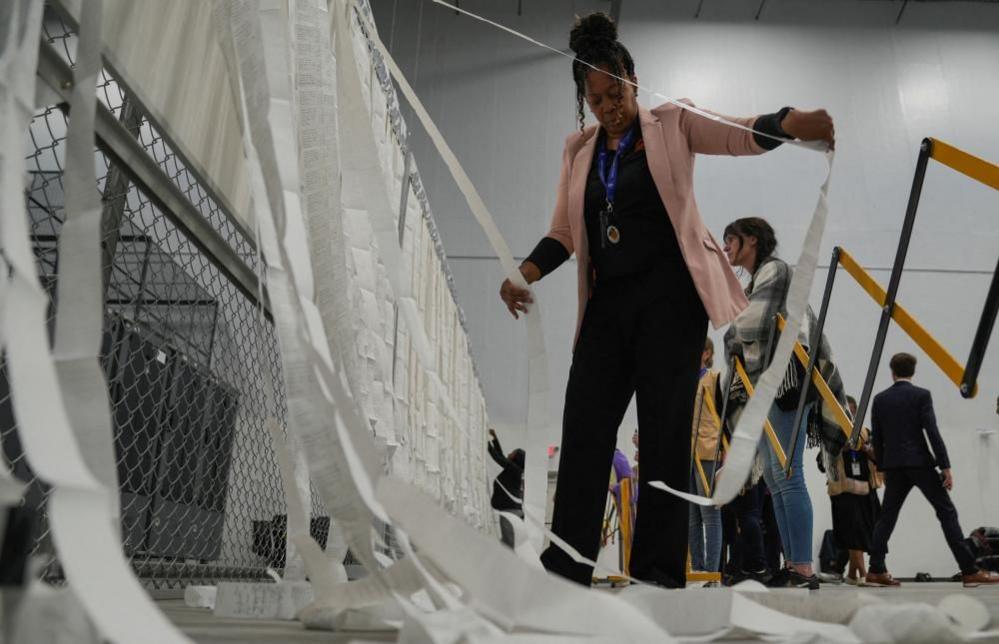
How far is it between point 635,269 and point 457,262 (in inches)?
231

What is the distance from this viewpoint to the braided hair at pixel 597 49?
1.52 metres

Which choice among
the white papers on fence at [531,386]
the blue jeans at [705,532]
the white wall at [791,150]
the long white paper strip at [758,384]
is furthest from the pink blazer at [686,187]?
the white wall at [791,150]

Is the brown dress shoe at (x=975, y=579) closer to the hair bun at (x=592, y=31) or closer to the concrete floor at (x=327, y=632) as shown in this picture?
the hair bun at (x=592, y=31)

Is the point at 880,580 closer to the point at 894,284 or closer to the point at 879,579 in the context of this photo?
the point at 879,579

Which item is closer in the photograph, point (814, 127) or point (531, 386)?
point (531, 386)

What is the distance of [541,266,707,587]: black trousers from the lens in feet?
4.44

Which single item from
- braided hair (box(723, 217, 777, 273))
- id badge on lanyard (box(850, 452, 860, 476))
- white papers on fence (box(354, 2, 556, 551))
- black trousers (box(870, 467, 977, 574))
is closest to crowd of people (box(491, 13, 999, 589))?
white papers on fence (box(354, 2, 556, 551))

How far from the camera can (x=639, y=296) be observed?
146 centimetres

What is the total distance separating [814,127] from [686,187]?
245mm

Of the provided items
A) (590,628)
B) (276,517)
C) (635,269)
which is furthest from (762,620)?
(276,517)

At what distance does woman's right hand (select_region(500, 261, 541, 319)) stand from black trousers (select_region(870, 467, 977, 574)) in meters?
2.20

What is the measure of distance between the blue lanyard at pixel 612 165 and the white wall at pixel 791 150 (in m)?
5.30

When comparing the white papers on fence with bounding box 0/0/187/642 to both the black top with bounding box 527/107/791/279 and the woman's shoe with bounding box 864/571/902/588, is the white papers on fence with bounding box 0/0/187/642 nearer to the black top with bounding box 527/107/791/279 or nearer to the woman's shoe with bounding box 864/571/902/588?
the black top with bounding box 527/107/791/279

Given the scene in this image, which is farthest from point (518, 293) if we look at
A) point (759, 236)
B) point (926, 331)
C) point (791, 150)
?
point (791, 150)
